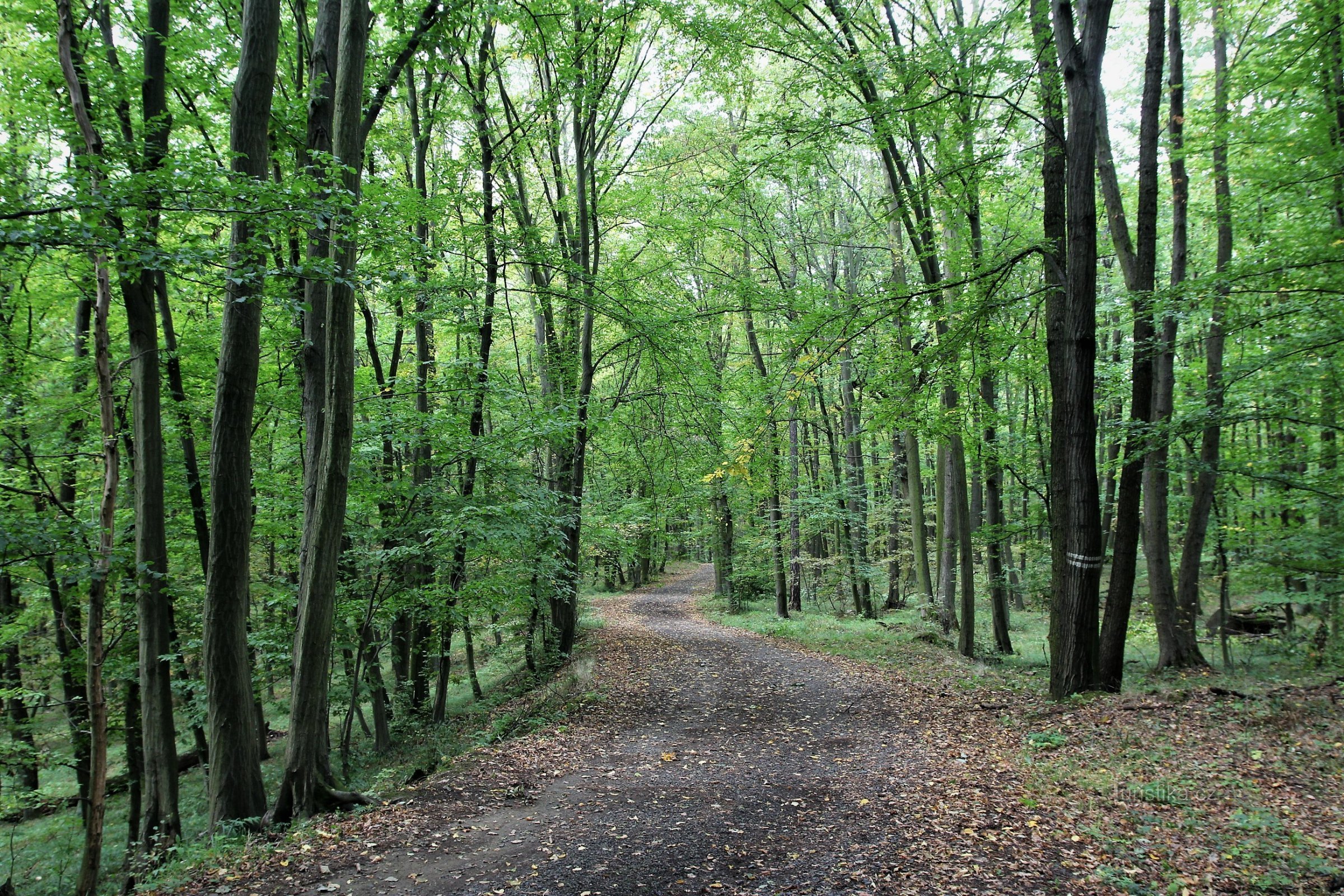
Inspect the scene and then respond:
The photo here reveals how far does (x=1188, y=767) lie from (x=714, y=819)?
12.8ft

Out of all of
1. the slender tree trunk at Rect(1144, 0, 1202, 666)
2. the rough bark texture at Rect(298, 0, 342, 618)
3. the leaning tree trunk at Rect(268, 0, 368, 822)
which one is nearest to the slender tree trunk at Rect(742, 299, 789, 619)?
the slender tree trunk at Rect(1144, 0, 1202, 666)

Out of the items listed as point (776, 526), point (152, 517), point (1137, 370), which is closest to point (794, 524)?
point (776, 526)

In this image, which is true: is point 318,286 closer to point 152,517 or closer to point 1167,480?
point 152,517

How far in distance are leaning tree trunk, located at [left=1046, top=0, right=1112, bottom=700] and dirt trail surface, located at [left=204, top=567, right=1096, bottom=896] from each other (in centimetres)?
144

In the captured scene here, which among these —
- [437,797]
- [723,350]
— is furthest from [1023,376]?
[723,350]

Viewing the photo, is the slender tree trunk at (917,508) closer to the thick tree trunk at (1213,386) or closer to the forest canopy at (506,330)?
the forest canopy at (506,330)

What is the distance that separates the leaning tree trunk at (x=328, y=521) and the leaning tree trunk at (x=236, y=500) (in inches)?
26.5

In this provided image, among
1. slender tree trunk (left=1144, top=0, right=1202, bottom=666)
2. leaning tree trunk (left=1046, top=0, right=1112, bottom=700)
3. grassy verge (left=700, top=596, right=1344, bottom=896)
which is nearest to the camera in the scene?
grassy verge (left=700, top=596, right=1344, bottom=896)

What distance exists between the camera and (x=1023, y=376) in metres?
10.4

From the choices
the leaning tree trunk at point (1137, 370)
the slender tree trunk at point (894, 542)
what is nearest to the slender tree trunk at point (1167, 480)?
the leaning tree trunk at point (1137, 370)

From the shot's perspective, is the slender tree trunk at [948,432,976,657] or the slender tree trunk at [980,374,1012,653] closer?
the slender tree trunk at [980,374,1012,653]

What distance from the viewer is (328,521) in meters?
6.37

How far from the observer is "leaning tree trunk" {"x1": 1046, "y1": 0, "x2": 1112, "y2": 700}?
7109mm

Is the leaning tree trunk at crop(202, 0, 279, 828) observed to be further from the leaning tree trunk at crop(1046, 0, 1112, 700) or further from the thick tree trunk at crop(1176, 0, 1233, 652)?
the thick tree trunk at crop(1176, 0, 1233, 652)
